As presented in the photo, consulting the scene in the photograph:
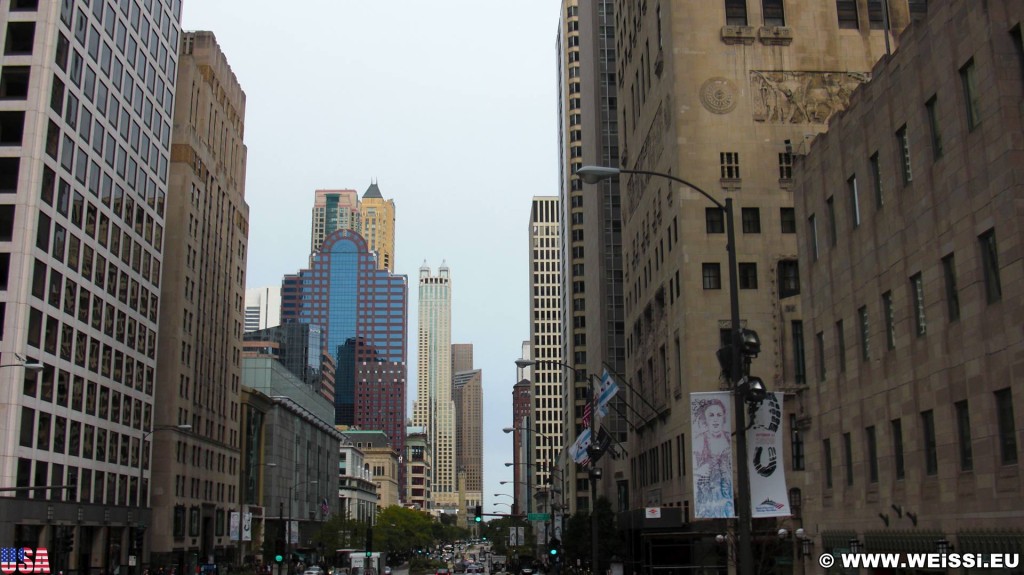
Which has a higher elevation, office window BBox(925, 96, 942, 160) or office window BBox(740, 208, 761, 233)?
office window BBox(740, 208, 761, 233)

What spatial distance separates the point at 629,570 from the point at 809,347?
35587 millimetres

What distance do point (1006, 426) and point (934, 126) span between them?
8263 millimetres

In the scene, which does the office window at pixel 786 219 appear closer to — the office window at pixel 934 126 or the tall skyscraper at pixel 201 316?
the office window at pixel 934 126

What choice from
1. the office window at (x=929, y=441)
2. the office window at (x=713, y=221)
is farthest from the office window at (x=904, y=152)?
the office window at (x=713, y=221)

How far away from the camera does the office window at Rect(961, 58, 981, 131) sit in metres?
24.0

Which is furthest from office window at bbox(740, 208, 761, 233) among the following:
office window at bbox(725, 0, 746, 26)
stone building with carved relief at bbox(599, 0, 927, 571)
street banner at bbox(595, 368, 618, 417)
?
street banner at bbox(595, 368, 618, 417)

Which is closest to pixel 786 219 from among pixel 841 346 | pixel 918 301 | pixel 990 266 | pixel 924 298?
pixel 841 346

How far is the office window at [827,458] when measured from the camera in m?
34.8

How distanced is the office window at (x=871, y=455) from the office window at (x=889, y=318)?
3112 millimetres

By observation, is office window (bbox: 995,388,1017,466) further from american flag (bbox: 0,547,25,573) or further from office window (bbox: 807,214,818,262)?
american flag (bbox: 0,547,25,573)

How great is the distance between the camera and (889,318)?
97.6ft

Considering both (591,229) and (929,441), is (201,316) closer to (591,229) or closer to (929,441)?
(591,229)

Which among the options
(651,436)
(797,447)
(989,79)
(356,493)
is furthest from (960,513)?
(356,493)

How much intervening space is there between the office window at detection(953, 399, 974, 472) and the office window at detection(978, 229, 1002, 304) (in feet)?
9.88
